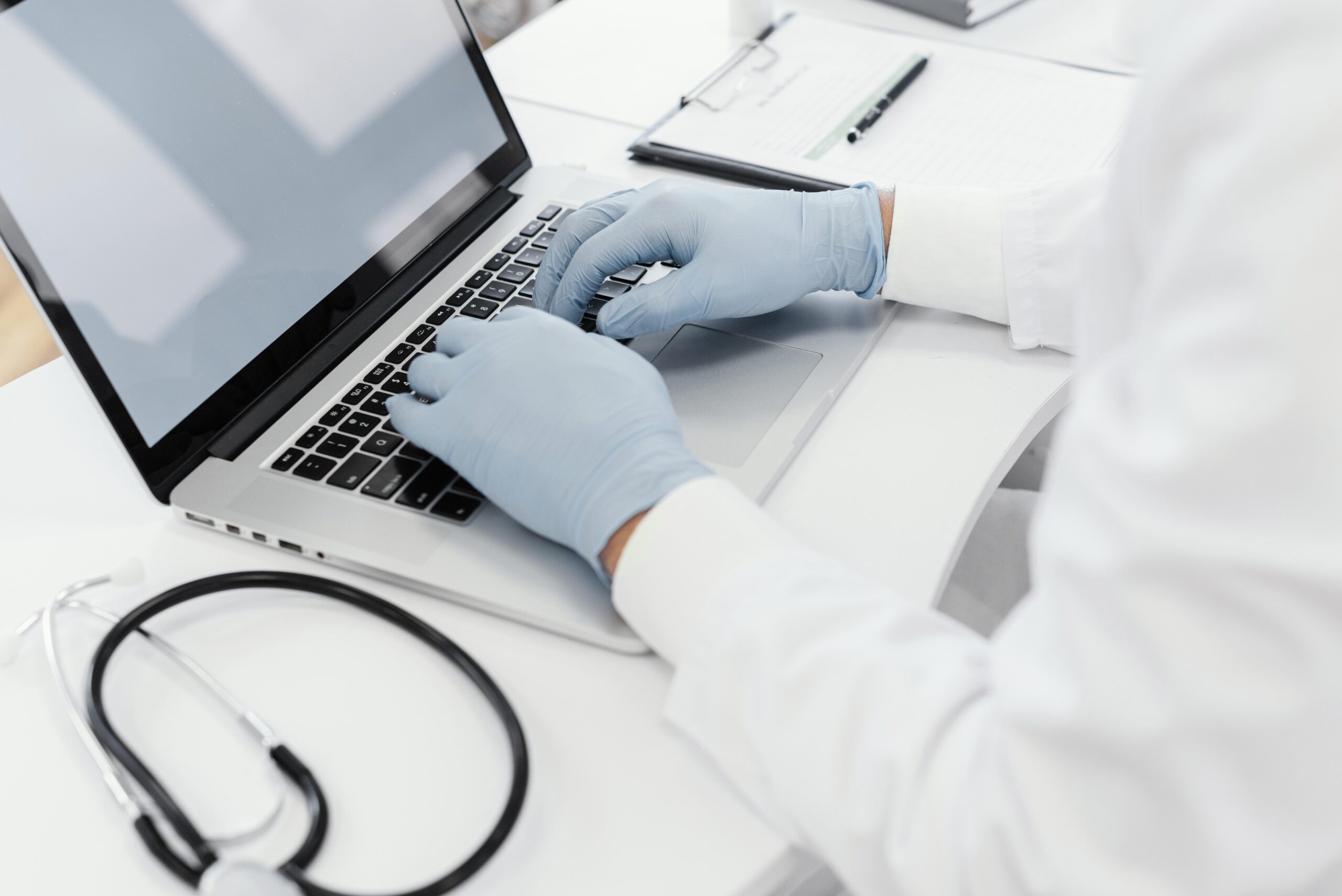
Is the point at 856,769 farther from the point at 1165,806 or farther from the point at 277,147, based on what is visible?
the point at 277,147

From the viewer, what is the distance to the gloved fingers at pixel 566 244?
0.79m

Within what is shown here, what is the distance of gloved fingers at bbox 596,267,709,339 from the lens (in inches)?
28.9

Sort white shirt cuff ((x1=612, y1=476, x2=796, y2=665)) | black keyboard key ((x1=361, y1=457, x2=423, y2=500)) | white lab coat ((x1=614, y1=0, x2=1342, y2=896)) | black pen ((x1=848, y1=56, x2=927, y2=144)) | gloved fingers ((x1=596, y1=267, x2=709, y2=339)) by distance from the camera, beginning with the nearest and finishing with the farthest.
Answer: white lab coat ((x1=614, y1=0, x2=1342, y2=896)) → white shirt cuff ((x1=612, y1=476, x2=796, y2=665)) → black keyboard key ((x1=361, y1=457, x2=423, y2=500)) → gloved fingers ((x1=596, y1=267, x2=709, y2=339)) → black pen ((x1=848, y1=56, x2=927, y2=144))

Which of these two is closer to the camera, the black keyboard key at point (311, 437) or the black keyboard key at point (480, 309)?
the black keyboard key at point (311, 437)

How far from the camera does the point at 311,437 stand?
679 millimetres

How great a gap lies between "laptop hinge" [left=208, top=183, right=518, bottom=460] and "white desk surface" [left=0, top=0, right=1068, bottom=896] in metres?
0.07

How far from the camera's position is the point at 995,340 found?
2.57ft

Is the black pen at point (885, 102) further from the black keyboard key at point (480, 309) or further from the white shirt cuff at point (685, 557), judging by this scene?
the white shirt cuff at point (685, 557)

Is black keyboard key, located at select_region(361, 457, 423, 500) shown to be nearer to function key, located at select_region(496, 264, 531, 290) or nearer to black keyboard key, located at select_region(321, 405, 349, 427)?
black keyboard key, located at select_region(321, 405, 349, 427)

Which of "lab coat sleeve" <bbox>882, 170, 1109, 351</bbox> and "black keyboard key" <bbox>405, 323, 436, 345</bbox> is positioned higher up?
"black keyboard key" <bbox>405, 323, 436, 345</bbox>

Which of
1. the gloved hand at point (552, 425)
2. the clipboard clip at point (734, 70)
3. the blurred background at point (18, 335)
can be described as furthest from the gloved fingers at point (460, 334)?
the blurred background at point (18, 335)

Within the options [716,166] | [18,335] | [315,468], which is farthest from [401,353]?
[18,335]

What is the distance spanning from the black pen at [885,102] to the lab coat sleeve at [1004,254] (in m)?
0.20

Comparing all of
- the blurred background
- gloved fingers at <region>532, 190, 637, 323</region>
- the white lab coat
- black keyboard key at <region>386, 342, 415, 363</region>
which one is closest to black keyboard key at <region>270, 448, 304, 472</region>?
black keyboard key at <region>386, 342, 415, 363</region>
